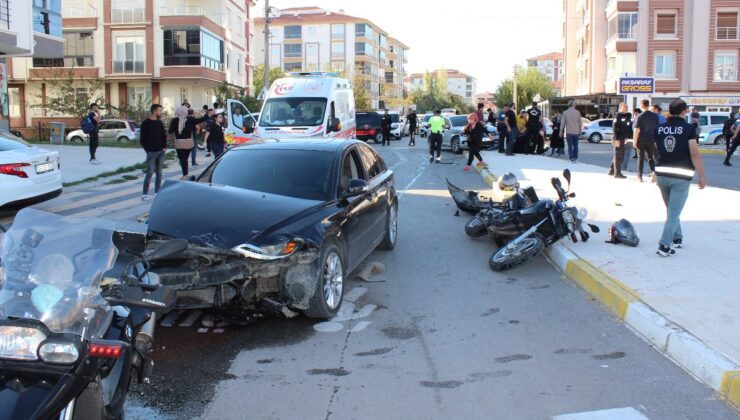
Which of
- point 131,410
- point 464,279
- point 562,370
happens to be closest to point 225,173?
point 464,279

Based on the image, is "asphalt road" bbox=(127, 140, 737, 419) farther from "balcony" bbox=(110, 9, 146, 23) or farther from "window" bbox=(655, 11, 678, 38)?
"window" bbox=(655, 11, 678, 38)

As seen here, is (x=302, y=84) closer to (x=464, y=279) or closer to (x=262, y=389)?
(x=464, y=279)

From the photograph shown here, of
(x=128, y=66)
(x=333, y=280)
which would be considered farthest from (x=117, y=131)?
(x=333, y=280)

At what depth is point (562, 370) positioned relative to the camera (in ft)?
15.6

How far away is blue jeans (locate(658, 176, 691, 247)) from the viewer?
7.44 meters

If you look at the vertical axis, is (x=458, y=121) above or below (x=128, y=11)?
below

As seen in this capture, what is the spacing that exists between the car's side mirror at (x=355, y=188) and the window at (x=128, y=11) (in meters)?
45.7

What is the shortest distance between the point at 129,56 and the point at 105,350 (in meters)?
49.0

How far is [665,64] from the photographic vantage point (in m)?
52.4

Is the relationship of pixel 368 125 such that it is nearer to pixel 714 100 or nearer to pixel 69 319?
pixel 714 100

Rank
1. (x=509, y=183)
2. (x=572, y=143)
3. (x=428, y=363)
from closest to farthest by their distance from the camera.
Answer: (x=428, y=363)
(x=509, y=183)
(x=572, y=143)

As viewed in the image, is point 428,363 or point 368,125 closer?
point 428,363

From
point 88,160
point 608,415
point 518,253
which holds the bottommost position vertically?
point 608,415

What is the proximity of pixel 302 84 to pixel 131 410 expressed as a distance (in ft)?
51.4
